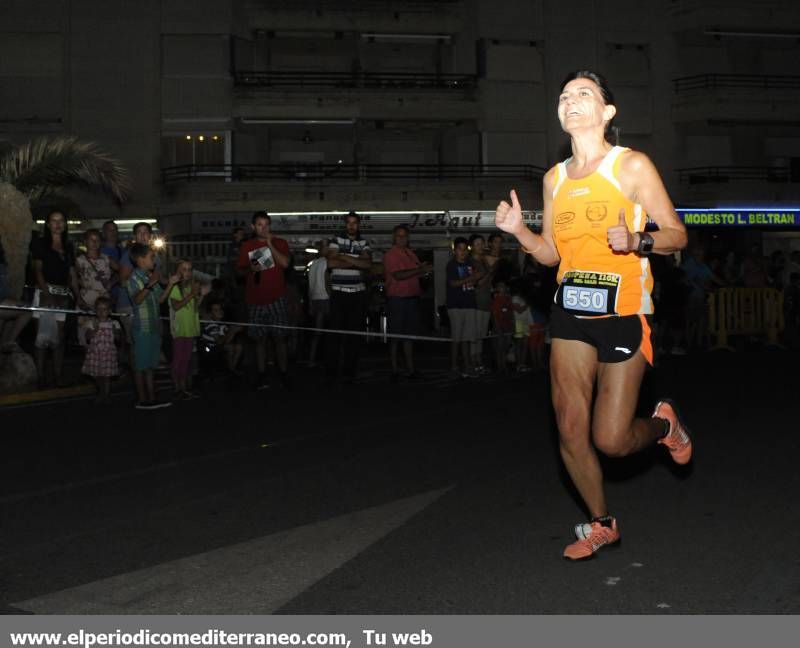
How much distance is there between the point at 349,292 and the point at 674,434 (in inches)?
322

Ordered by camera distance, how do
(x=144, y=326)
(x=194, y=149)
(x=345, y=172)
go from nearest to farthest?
1. (x=144, y=326)
2. (x=194, y=149)
3. (x=345, y=172)

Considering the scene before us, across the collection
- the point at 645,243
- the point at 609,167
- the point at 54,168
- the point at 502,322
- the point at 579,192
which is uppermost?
the point at 54,168

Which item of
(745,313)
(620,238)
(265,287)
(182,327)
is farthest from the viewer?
(745,313)

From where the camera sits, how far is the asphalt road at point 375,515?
14.9ft

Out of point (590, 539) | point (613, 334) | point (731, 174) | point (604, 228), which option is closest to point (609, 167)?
point (604, 228)

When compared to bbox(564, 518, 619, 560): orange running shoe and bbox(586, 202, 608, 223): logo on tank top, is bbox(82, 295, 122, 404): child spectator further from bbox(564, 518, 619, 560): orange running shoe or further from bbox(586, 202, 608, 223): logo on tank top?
bbox(586, 202, 608, 223): logo on tank top

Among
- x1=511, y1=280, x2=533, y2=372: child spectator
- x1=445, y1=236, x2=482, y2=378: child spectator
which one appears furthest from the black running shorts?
x1=511, y1=280, x2=533, y2=372: child spectator

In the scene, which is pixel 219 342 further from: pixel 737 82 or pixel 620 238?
pixel 737 82

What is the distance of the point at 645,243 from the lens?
16.3 ft

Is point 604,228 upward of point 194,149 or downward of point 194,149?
downward

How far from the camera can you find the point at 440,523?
231 inches

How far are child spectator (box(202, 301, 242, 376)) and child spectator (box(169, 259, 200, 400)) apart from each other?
1.71m

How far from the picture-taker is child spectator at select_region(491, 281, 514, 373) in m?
15.5
